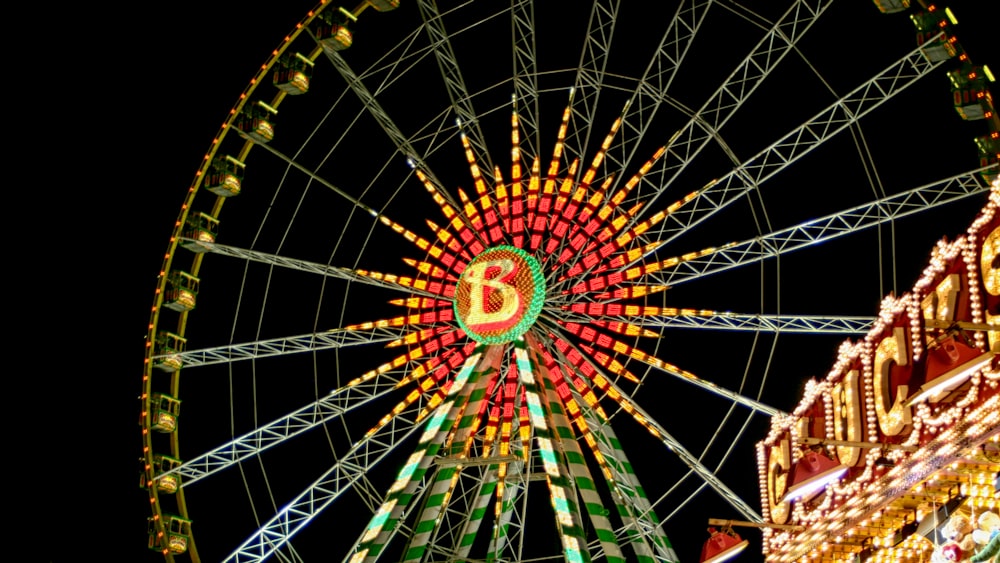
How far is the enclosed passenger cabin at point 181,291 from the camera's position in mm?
24219

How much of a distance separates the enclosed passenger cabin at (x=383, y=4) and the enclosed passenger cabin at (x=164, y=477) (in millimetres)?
8764

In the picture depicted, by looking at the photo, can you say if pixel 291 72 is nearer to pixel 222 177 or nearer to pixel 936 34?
pixel 222 177

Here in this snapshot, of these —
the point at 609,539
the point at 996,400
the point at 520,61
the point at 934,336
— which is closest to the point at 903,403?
the point at 934,336

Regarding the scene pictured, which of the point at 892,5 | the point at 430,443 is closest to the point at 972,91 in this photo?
the point at 892,5

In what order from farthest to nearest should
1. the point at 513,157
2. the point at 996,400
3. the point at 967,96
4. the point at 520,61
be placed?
the point at 520,61 < the point at 513,157 < the point at 967,96 < the point at 996,400

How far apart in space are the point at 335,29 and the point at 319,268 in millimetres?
4256

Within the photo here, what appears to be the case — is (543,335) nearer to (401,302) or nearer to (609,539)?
(401,302)

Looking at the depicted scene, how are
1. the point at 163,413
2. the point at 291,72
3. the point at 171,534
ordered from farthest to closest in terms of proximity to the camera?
the point at 291,72, the point at 163,413, the point at 171,534

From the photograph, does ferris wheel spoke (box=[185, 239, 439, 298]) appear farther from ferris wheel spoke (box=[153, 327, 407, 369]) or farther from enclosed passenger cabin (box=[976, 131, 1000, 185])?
enclosed passenger cabin (box=[976, 131, 1000, 185])

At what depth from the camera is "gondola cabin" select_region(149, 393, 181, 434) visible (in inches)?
914

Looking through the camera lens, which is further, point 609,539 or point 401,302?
point 401,302

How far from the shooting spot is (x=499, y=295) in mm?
21016

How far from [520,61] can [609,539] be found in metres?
9.17

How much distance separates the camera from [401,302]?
22188mm
